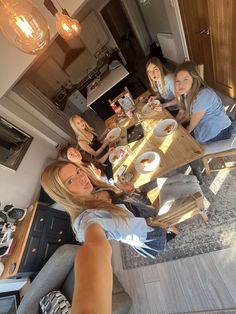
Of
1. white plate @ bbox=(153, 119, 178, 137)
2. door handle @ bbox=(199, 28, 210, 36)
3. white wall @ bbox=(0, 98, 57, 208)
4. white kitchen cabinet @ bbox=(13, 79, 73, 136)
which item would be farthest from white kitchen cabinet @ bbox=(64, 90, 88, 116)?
white plate @ bbox=(153, 119, 178, 137)

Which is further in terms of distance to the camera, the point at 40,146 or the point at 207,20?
the point at 40,146

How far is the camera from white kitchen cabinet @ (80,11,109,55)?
3.72m

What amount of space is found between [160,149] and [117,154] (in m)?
0.48

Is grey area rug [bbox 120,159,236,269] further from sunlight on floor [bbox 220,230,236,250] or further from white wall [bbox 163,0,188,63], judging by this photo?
white wall [bbox 163,0,188,63]

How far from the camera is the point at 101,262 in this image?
61 centimetres

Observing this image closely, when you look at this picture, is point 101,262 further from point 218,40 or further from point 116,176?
point 218,40

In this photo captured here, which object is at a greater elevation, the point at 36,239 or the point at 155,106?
the point at 155,106

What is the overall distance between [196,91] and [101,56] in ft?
10.1

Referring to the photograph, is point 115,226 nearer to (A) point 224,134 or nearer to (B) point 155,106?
(A) point 224,134

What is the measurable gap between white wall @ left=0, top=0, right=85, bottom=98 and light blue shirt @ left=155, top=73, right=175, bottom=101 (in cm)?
123

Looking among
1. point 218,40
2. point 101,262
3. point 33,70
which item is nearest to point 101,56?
point 33,70

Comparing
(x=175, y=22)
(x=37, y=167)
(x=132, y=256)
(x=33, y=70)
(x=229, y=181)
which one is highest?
(x=33, y=70)

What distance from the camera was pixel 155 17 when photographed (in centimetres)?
341

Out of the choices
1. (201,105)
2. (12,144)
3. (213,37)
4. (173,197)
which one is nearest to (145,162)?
(173,197)
